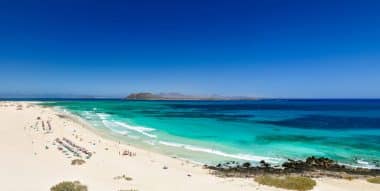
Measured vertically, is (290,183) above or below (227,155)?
above

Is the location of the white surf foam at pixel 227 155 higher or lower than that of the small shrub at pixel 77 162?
lower

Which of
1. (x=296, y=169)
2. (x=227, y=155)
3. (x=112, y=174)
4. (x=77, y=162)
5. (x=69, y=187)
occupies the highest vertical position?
(x=69, y=187)

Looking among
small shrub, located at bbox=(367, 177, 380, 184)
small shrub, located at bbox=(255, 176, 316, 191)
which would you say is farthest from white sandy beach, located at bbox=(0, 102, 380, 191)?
small shrub, located at bbox=(367, 177, 380, 184)

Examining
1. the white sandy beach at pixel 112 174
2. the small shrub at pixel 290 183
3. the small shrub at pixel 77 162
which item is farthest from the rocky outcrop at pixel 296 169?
the small shrub at pixel 77 162

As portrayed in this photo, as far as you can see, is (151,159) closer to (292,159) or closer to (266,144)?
(292,159)

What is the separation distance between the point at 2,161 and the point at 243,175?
11.8 meters

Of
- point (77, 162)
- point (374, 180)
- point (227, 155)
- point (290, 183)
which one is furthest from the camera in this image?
point (227, 155)

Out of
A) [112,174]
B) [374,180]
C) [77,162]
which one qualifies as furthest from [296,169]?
[77,162]

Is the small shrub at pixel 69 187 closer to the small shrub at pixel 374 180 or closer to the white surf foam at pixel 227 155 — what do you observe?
the white surf foam at pixel 227 155

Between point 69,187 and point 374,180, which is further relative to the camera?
point 374,180

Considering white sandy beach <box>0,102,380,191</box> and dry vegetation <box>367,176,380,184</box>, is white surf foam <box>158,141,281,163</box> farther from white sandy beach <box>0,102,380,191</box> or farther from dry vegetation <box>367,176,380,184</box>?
dry vegetation <box>367,176,380,184</box>

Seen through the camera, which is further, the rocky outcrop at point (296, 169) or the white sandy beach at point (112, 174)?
the rocky outcrop at point (296, 169)

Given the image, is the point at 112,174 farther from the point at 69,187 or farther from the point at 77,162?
the point at 69,187

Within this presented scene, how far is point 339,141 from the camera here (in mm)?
27828
